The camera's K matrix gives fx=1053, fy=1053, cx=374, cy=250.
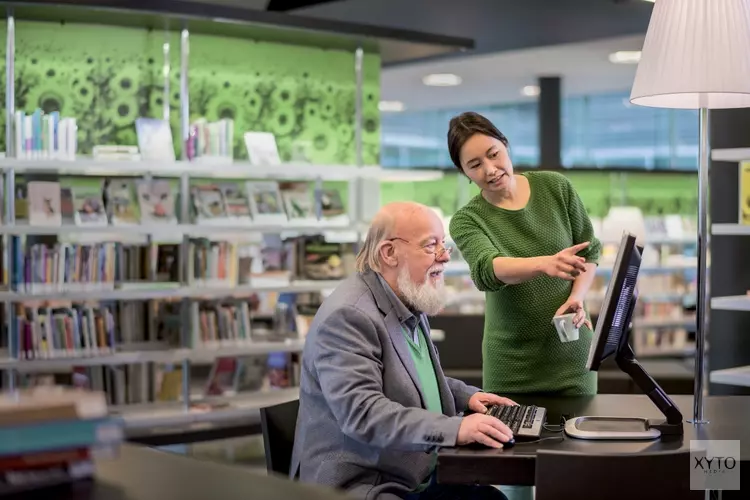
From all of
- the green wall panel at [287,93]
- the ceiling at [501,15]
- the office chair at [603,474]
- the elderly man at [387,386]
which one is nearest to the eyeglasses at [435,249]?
the elderly man at [387,386]

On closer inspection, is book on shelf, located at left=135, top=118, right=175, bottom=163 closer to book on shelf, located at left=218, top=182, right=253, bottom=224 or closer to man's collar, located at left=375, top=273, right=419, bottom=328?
book on shelf, located at left=218, top=182, right=253, bottom=224

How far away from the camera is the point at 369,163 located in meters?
7.77

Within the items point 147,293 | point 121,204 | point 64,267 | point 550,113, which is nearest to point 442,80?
point 550,113

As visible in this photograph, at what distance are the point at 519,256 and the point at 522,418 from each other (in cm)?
78

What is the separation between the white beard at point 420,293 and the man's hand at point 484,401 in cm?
29

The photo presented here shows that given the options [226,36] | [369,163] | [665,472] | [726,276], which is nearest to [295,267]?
[369,163]

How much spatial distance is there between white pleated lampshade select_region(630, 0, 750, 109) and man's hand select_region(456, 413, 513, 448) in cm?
104

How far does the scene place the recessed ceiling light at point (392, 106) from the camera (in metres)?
15.6

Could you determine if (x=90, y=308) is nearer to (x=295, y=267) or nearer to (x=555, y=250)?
(x=295, y=267)

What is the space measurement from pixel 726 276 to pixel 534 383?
2.73 meters

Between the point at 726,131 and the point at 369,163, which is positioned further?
the point at 369,163

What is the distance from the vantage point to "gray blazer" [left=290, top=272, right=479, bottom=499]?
7.92 feet

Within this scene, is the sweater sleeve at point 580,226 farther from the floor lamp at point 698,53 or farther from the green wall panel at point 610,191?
the green wall panel at point 610,191

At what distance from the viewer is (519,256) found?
3.28 metres
